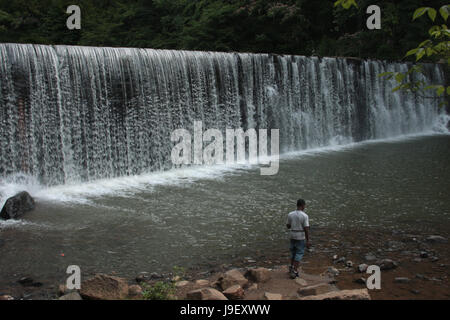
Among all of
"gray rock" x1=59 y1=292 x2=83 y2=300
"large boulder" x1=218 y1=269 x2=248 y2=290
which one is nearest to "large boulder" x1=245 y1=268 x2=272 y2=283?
"large boulder" x1=218 y1=269 x2=248 y2=290

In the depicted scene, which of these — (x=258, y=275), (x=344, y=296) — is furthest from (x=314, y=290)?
(x=258, y=275)

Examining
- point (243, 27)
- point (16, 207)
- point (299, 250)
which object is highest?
point (243, 27)

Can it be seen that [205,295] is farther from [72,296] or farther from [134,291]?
[72,296]

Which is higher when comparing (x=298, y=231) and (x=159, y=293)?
(x=298, y=231)

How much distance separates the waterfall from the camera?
1131 cm

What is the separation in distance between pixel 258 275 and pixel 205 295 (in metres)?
1.09

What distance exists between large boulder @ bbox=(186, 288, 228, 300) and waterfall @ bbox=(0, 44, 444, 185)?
25.5ft

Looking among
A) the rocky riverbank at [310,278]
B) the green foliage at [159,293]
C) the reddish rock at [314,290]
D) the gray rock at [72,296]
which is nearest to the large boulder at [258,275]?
the rocky riverbank at [310,278]

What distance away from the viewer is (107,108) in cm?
1276

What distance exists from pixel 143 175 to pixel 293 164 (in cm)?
506

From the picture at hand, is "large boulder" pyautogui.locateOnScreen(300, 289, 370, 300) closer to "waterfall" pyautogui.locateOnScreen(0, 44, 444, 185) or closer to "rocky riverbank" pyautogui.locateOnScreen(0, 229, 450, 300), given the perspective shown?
"rocky riverbank" pyautogui.locateOnScreen(0, 229, 450, 300)

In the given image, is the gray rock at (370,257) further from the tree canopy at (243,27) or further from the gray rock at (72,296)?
the tree canopy at (243,27)

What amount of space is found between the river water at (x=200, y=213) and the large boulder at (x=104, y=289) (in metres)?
0.97

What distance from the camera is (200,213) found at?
30.7 feet
